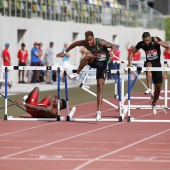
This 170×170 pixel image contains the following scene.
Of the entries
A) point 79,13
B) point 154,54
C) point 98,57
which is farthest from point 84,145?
point 79,13

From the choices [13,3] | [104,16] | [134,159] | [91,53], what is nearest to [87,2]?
[104,16]

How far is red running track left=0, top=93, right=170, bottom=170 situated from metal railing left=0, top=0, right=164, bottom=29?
19.8 metres

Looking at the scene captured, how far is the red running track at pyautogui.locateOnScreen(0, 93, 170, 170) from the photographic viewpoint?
1198 centimetres

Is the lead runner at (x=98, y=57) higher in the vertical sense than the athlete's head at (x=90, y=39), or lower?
lower

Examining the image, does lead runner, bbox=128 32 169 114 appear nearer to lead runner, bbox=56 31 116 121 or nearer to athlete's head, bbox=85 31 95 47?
lead runner, bbox=56 31 116 121

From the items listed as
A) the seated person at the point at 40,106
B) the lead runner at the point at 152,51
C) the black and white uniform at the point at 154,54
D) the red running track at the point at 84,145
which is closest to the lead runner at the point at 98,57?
the red running track at the point at 84,145

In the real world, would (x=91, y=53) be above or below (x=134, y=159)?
above

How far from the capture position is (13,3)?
126 ft

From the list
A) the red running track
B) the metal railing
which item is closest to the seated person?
the red running track

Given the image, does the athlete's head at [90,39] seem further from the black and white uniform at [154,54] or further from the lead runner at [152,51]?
the black and white uniform at [154,54]

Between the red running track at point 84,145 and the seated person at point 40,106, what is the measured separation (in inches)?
11.4

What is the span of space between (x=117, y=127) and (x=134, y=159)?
5152mm

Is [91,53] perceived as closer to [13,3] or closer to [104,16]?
[13,3]

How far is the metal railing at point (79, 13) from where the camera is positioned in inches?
1544
